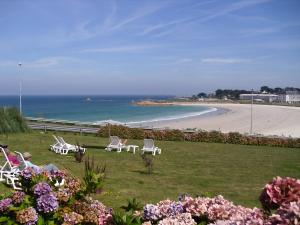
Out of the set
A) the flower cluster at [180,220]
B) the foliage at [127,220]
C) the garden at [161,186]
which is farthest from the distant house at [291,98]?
the flower cluster at [180,220]

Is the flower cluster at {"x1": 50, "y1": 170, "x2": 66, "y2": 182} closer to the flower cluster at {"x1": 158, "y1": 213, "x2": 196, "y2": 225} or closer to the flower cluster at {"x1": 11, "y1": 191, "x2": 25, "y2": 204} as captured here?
the flower cluster at {"x1": 11, "y1": 191, "x2": 25, "y2": 204}

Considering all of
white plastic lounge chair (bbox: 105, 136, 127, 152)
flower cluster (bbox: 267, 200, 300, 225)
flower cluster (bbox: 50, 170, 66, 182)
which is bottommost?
white plastic lounge chair (bbox: 105, 136, 127, 152)

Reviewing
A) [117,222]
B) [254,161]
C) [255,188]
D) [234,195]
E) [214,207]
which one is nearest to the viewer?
[214,207]

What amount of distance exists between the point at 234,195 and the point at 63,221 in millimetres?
6373

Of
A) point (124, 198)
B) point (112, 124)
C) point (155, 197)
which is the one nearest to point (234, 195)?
point (155, 197)

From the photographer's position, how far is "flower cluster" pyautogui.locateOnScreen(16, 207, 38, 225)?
14.0 ft

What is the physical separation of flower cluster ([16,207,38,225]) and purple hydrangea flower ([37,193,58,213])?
0.09 metres

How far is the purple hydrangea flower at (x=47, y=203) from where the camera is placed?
4266 millimetres

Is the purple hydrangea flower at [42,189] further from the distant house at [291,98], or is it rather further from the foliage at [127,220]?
the distant house at [291,98]

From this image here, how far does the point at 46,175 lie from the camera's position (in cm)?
473

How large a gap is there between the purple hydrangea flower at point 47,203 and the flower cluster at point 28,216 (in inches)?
3.4

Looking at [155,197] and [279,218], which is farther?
[155,197]

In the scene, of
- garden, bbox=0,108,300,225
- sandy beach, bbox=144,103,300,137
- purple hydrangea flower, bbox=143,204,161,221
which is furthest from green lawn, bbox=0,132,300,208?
sandy beach, bbox=144,103,300,137

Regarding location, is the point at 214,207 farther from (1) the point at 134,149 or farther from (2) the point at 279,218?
(1) the point at 134,149
